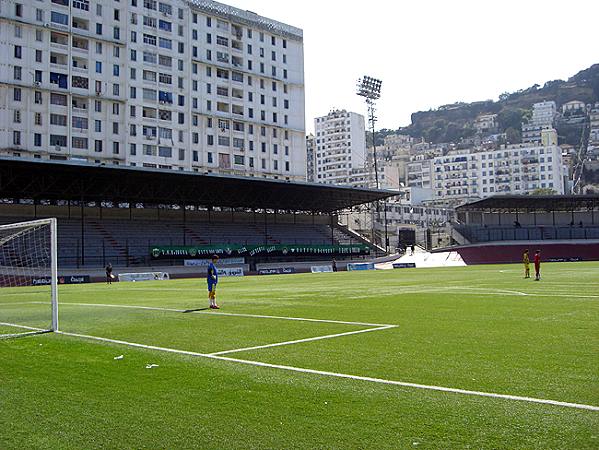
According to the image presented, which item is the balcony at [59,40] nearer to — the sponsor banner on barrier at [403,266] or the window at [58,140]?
the window at [58,140]

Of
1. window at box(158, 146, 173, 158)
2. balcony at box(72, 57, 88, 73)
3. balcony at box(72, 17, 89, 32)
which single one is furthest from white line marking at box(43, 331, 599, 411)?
window at box(158, 146, 173, 158)

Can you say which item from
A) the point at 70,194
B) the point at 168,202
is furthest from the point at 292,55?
the point at 70,194

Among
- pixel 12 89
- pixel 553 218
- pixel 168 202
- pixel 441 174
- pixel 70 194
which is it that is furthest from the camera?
pixel 441 174

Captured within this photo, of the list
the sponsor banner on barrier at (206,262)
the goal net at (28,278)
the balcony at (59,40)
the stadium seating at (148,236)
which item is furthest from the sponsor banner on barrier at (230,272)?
the balcony at (59,40)

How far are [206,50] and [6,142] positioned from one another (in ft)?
115

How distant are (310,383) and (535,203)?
88776mm

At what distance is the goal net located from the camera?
15.9m

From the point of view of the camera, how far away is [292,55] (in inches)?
4281

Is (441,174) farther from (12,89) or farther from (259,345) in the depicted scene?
(259,345)

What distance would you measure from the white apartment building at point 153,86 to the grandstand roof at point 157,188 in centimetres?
1669

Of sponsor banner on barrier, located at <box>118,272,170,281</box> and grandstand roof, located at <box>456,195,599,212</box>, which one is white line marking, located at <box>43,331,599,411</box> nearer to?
sponsor banner on barrier, located at <box>118,272,170,281</box>

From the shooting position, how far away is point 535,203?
89.9 meters

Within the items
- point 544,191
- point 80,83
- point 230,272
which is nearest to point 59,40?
point 80,83

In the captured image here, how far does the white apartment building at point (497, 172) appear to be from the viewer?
172 meters
